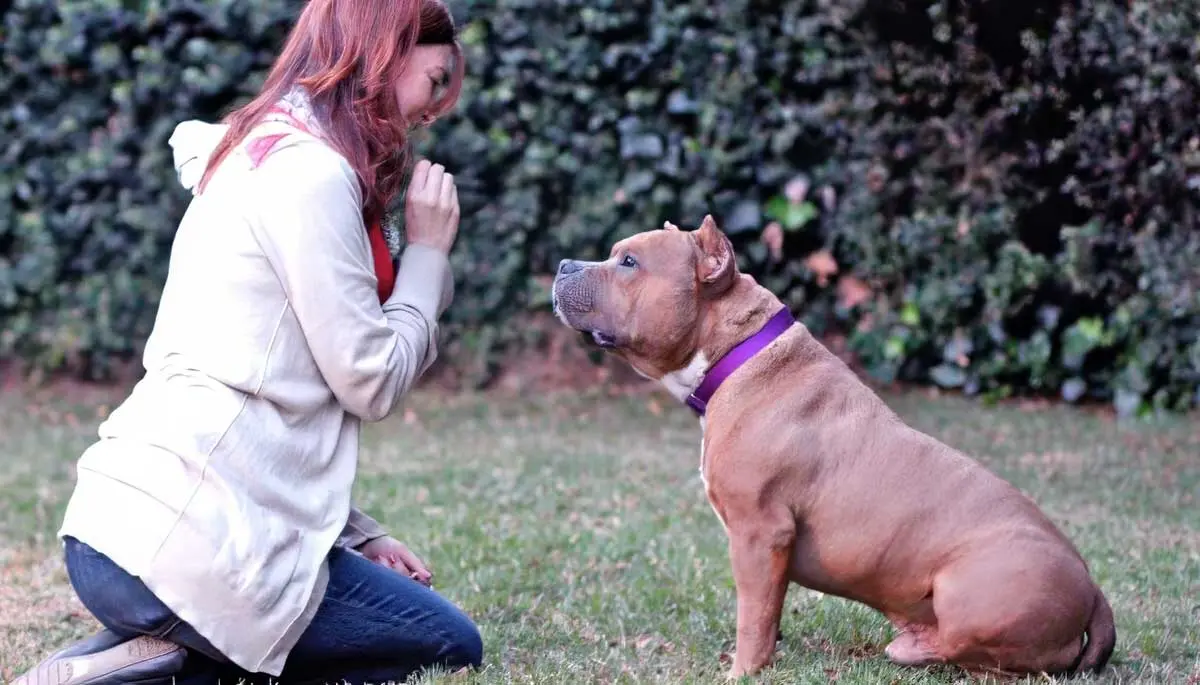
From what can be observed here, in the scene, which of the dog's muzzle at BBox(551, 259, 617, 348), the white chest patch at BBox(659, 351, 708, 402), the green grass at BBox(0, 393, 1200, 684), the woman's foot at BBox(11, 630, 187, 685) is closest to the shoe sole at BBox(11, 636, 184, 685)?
the woman's foot at BBox(11, 630, 187, 685)

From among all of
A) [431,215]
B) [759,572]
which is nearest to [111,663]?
[431,215]

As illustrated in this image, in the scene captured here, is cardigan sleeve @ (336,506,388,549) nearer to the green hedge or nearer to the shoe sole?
the shoe sole

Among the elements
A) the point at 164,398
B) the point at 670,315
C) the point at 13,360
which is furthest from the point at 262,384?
the point at 13,360

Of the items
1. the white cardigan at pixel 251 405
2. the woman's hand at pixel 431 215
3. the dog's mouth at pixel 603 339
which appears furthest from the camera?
the dog's mouth at pixel 603 339

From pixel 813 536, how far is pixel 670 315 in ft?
2.47

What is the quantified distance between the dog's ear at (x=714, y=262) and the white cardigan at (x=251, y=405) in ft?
3.01

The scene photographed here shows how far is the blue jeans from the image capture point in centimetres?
359

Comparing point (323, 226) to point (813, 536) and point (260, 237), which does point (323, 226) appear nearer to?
point (260, 237)

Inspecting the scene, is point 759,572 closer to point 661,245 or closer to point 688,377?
point 688,377

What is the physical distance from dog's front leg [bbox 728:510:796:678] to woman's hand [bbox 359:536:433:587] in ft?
3.42

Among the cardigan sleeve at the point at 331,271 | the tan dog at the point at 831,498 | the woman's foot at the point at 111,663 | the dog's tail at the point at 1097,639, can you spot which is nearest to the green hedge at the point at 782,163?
the dog's tail at the point at 1097,639

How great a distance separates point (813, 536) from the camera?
3854 millimetres

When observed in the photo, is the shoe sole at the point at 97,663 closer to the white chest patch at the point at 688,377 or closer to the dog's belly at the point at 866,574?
the white chest patch at the point at 688,377

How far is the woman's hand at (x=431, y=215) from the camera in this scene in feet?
13.0
